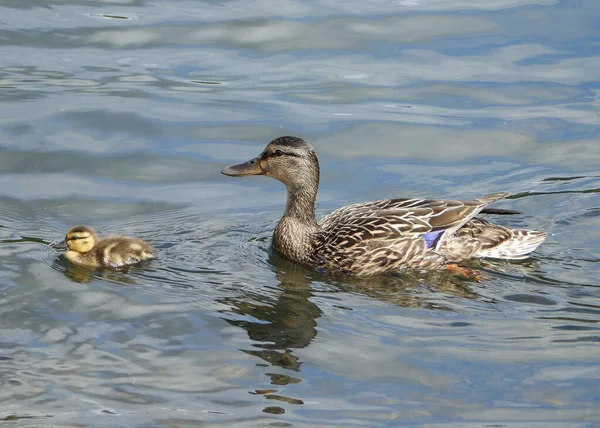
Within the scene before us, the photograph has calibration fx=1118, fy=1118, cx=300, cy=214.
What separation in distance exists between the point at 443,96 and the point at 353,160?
5.90 ft

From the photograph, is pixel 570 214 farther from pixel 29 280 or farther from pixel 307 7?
pixel 307 7

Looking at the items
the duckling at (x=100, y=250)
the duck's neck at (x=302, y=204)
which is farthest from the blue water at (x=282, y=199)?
the duck's neck at (x=302, y=204)

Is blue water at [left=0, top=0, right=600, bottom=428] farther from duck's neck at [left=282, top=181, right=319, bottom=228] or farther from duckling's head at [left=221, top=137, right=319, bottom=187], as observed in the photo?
duckling's head at [left=221, top=137, right=319, bottom=187]

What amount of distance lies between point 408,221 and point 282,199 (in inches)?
62.6

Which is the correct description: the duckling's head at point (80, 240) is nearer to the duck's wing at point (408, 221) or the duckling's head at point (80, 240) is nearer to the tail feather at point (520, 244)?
the duck's wing at point (408, 221)

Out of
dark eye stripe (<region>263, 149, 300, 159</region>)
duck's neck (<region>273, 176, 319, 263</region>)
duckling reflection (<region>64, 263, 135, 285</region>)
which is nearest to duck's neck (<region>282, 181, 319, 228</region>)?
duck's neck (<region>273, 176, 319, 263</region>)

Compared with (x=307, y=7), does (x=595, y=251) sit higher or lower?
lower

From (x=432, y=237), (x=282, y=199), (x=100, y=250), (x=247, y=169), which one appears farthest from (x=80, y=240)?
(x=432, y=237)

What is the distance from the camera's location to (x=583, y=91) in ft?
37.8

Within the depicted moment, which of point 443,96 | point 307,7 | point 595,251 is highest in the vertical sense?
point 307,7

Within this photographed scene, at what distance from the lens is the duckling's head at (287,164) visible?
8688 mm

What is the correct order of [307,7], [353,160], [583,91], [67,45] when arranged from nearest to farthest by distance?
[353,160] < [583,91] < [67,45] < [307,7]

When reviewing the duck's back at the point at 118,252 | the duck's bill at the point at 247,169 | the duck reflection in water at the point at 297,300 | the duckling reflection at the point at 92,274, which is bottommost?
the duck reflection in water at the point at 297,300

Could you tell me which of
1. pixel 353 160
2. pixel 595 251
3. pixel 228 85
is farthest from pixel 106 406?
pixel 228 85
